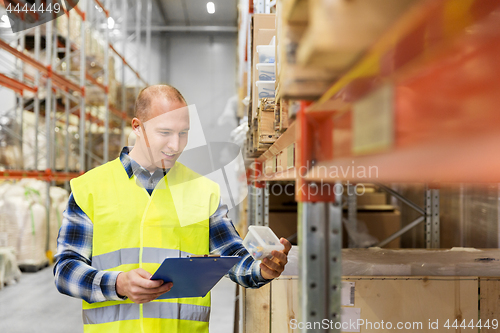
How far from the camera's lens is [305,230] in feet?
2.55

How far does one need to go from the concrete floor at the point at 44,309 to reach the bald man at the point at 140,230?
266cm

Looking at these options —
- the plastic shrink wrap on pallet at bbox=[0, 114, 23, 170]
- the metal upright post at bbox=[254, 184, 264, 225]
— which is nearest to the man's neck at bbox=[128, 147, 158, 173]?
the metal upright post at bbox=[254, 184, 264, 225]

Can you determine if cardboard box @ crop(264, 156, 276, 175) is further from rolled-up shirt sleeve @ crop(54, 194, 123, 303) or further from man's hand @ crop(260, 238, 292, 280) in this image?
rolled-up shirt sleeve @ crop(54, 194, 123, 303)

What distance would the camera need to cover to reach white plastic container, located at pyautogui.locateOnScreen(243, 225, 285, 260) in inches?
50.4

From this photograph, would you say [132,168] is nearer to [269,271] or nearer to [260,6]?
[269,271]

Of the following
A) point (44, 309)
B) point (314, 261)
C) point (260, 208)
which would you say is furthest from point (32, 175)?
point (314, 261)

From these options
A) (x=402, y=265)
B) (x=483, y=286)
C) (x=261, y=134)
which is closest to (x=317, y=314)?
(x=261, y=134)

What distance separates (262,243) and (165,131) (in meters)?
0.61

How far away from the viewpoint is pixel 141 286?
4.19 feet

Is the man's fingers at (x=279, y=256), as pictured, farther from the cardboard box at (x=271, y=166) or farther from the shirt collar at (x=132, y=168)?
the shirt collar at (x=132, y=168)

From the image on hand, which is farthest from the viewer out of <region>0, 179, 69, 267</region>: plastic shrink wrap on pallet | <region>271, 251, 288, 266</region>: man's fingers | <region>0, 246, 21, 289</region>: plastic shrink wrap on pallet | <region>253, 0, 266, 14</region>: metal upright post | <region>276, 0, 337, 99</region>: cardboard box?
<region>0, 179, 69, 267</region>: plastic shrink wrap on pallet

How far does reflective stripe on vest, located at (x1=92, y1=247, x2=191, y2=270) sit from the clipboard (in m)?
0.19

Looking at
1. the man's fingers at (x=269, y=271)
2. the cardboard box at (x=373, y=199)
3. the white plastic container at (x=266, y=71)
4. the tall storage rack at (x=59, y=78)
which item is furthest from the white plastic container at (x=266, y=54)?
the tall storage rack at (x=59, y=78)

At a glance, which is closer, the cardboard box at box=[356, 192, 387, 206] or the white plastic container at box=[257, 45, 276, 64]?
the white plastic container at box=[257, 45, 276, 64]
